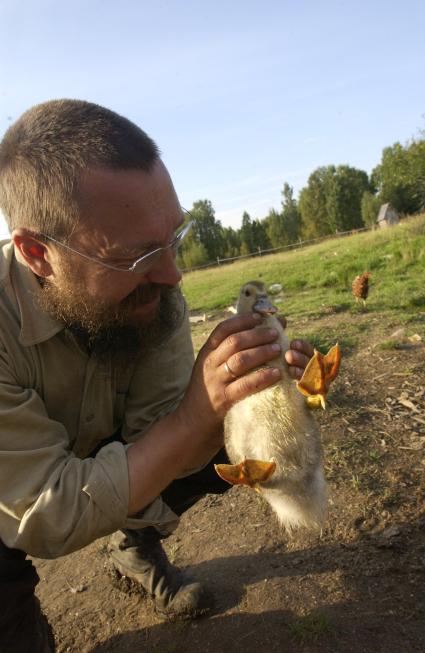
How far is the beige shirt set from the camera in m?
1.86

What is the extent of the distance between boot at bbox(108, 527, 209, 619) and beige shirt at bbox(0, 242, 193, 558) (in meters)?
0.29

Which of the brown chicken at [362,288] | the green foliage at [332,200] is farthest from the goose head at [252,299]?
the green foliage at [332,200]

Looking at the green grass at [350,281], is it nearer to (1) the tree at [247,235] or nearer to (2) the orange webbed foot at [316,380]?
(2) the orange webbed foot at [316,380]

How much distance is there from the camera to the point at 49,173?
2.07 meters

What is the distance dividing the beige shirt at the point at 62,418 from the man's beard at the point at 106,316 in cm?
6

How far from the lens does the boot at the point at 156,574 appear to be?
2.60 m

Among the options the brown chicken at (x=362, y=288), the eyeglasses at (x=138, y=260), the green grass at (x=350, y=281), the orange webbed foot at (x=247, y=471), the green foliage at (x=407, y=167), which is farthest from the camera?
the green foliage at (x=407, y=167)

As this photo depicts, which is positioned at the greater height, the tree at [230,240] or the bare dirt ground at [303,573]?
the tree at [230,240]

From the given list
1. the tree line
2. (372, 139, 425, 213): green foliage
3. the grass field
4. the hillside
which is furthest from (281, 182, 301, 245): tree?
the hillside

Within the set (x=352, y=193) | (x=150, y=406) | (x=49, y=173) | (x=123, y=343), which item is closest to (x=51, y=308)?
(x=123, y=343)

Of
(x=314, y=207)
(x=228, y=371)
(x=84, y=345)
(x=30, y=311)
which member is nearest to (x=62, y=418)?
(x=84, y=345)

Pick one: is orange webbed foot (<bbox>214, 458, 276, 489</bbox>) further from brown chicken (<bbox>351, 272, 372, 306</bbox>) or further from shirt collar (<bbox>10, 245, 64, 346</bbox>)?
brown chicken (<bbox>351, 272, 372, 306</bbox>)

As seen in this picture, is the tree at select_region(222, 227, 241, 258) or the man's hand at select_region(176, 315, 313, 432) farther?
the tree at select_region(222, 227, 241, 258)

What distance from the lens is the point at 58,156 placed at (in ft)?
6.77
